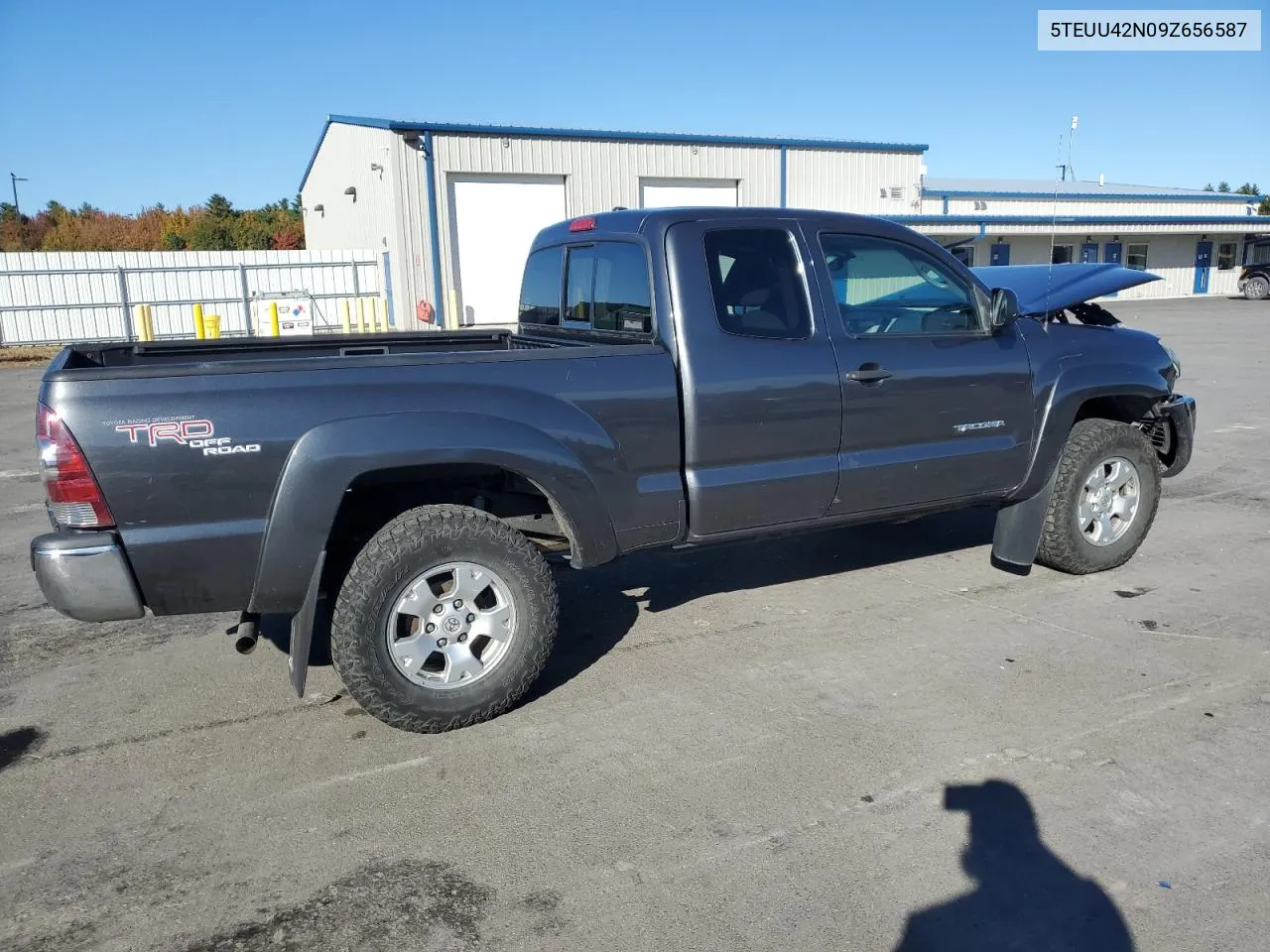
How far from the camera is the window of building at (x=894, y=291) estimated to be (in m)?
4.78

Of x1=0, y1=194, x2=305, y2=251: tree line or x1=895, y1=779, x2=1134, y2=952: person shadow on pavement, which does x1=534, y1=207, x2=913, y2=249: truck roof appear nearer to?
x1=895, y1=779, x2=1134, y2=952: person shadow on pavement

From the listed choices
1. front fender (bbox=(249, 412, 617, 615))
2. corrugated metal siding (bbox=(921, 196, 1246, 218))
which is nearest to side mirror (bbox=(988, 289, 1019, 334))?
front fender (bbox=(249, 412, 617, 615))

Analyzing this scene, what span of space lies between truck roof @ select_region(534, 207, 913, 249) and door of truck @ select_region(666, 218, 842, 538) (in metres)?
0.05

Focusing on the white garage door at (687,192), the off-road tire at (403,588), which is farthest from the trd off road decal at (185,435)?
the white garage door at (687,192)

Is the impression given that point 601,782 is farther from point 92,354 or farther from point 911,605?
point 92,354

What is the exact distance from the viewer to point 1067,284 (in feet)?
20.1

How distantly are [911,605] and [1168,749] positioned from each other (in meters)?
1.74

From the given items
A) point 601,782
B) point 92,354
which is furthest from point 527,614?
point 92,354

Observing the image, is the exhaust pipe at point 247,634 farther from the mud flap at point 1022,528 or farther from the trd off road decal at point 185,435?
the mud flap at point 1022,528

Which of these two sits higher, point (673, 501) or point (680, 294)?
point (680, 294)

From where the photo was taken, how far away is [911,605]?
534 centimetres

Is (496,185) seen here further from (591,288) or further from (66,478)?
(66,478)

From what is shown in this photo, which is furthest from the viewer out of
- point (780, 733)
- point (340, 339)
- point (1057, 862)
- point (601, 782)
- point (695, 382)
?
point (340, 339)

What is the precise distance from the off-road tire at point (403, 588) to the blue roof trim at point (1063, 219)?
1135 inches
